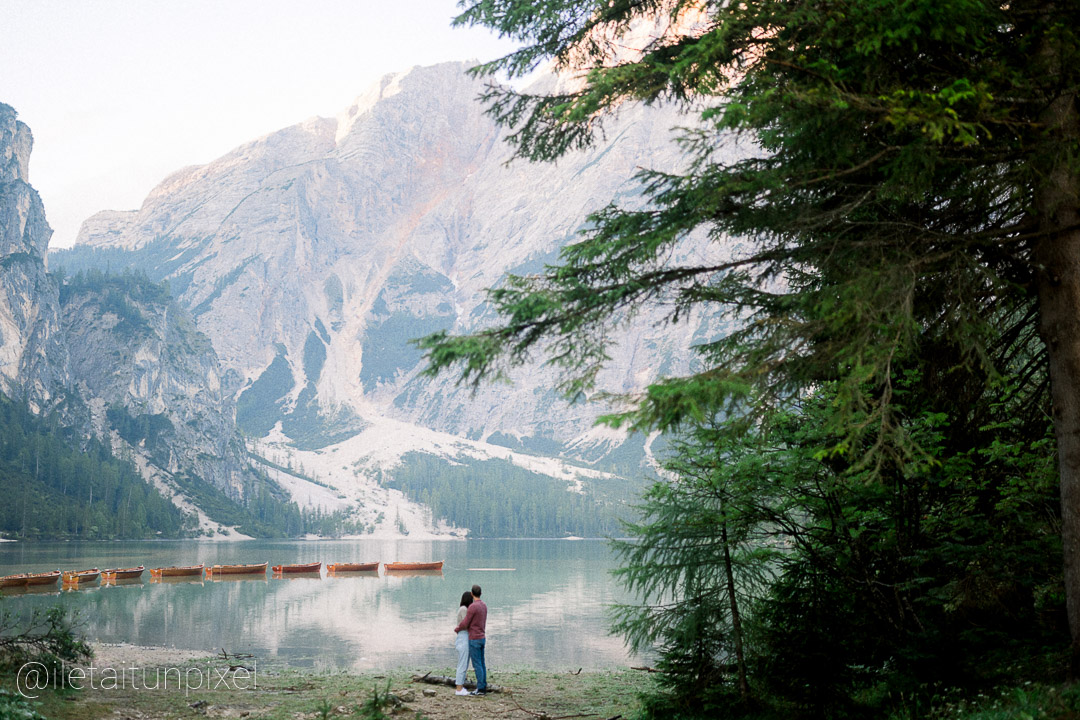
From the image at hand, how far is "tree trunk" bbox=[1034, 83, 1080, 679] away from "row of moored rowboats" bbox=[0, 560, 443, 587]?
162ft

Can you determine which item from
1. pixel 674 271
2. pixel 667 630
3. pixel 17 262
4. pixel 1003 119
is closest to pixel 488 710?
pixel 667 630

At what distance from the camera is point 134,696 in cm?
1212

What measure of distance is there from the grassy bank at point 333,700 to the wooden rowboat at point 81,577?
3941 centimetres

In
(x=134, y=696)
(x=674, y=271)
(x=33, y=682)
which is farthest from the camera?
(x=134, y=696)

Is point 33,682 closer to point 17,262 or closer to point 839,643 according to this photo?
point 839,643

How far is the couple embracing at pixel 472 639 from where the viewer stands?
42.6ft

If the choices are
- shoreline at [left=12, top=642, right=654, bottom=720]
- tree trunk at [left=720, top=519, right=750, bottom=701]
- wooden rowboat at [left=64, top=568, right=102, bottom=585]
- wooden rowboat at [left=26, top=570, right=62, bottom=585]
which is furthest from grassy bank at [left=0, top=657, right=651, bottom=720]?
wooden rowboat at [left=64, top=568, right=102, bottom=585]

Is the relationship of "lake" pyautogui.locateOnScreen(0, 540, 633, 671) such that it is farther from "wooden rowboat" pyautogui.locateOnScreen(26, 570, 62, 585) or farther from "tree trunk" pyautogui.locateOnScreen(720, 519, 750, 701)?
"tree trunk" pyautogui.locateOnScreen(720, 519, 750, 701)

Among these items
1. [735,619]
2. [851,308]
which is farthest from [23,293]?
[851,308]

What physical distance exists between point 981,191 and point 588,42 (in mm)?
4049

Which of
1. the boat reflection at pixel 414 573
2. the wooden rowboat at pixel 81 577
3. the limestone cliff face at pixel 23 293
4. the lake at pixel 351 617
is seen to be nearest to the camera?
the lake at pixel 351 617

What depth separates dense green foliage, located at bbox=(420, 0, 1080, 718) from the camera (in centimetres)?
621

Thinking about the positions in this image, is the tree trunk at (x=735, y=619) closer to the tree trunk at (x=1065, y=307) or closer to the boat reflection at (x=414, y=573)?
the tree trunk at (x=1065, y=307)

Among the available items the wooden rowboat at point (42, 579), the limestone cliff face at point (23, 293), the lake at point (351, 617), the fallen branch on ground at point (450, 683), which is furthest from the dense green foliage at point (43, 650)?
the limestone cliff face at point (23, 293)
